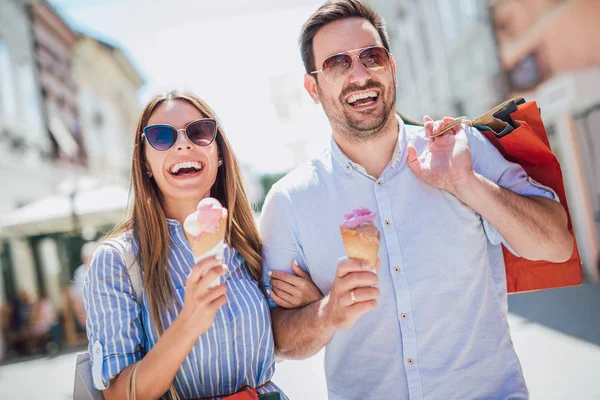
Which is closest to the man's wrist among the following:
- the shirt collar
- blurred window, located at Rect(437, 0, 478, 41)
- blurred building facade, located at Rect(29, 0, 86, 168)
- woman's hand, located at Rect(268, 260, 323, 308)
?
woman's hand, located at Rect(268, 260, 323, 308)

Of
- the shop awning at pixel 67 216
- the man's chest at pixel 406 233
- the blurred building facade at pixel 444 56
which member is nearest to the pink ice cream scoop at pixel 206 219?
the man's chest at pixel 406 233

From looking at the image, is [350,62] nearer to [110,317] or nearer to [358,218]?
[358,218]

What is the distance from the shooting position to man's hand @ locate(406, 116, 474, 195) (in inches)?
90.0

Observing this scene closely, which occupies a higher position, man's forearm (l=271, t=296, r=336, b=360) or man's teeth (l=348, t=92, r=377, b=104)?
man's teeth (l=348, t=92, r=377, b=104)

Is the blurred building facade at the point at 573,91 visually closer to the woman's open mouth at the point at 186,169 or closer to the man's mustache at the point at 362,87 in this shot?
the man's mustache at the point at 362,87

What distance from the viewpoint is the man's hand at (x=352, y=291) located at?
1.98m

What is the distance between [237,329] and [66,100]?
70.8ft

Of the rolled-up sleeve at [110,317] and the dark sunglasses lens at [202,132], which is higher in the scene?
the dark sunglasses lens at [202,132]

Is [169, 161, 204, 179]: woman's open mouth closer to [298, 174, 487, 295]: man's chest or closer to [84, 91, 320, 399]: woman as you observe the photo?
[84, 91, 320, 399]: woman

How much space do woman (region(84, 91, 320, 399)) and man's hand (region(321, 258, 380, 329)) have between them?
392mm

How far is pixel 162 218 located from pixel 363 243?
1018mm

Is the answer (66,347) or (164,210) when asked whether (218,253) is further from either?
(66,347)

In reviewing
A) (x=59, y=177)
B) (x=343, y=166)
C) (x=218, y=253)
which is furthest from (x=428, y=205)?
(x=59, y=177)

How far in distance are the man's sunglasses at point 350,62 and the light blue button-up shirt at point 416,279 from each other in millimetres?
432
